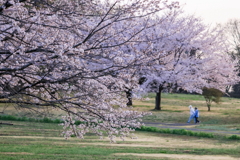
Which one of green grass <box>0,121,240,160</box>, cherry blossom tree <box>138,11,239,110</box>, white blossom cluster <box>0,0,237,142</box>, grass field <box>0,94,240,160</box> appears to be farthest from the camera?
cherry blossom tree <box>138,11,239,110</box>

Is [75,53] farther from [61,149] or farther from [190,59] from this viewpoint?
[190,59]

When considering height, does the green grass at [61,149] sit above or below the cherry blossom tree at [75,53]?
below

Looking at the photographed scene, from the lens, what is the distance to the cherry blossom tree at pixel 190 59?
3195 centimetres

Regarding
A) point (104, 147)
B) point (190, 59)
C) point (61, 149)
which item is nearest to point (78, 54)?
point (61, 149)

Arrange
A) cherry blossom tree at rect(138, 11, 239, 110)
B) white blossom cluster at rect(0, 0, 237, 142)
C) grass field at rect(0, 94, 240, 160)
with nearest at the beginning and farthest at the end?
white blossom cluster at rect(0, 0, 237, 142), grass field at rect(0, 94, 240, 160), cherry blossom tree at rect(138, 11, 239, 110)

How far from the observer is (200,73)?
3253 centimetres

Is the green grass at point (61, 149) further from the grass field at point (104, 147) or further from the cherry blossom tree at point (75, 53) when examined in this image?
the cherry blossom tree at point (75, 53)

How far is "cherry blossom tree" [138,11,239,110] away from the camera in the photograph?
31953mm

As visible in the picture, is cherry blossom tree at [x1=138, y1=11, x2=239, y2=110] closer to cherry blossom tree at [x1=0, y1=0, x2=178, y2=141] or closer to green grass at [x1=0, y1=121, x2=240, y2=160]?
green grass at [x1=0, y1=121, x2=240, y2=160]

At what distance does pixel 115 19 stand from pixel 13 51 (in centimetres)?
220

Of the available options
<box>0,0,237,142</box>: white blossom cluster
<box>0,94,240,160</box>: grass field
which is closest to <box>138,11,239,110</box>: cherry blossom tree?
<box>0,94,240,160</box>: grass field

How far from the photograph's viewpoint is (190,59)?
33375 millimetres

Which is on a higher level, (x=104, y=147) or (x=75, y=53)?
(x=75, y=53)

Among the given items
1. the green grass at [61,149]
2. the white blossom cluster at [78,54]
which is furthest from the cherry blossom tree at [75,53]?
the green grass at [61,149]
